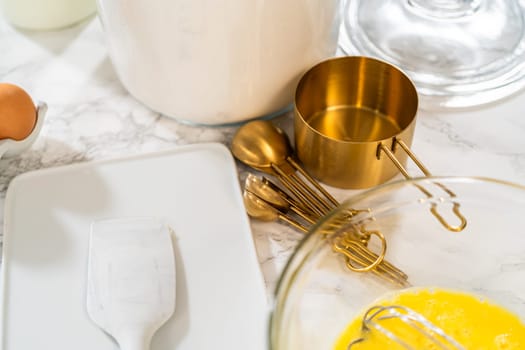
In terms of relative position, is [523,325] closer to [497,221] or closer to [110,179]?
[497,221]

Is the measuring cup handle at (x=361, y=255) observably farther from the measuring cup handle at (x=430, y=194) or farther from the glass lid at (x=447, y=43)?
the glass lid at (x=447, y=43)

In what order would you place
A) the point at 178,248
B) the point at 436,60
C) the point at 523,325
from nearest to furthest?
the point at 523,325, the point at 178,248, the point at 436,60

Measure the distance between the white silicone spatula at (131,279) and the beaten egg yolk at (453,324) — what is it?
0.48 ft

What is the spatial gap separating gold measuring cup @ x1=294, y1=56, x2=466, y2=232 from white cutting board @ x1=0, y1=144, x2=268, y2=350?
0.08 meters

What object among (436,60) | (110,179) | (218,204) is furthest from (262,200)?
(436,60)

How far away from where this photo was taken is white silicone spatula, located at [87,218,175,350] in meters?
0.56

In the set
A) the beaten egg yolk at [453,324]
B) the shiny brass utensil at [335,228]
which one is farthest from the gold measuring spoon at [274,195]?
the beaten egg yolk at [453,324]

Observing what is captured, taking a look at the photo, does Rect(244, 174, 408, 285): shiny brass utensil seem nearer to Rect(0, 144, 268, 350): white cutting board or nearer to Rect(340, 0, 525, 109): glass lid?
Rect(0, 144, 268, 350): white cutting board

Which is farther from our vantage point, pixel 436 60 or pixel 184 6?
pixel 436 60

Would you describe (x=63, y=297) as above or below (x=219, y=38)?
below

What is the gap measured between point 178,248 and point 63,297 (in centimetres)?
10

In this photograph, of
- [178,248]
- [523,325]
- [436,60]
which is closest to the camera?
[523,325]

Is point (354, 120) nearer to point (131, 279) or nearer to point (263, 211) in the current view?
point (263, 211)

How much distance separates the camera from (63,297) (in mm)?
597
